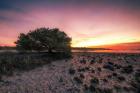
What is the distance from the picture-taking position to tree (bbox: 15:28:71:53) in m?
26.8

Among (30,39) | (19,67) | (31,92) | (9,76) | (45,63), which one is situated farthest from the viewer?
(30,39)

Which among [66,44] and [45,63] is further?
[66,44]

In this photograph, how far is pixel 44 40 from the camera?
2694 centimetres

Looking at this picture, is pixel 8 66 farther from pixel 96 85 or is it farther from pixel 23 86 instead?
pixel 96 85

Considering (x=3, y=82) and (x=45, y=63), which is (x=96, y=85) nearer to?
(x=3, y=82)

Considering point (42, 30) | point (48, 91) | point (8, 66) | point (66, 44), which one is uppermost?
point (42, 30)

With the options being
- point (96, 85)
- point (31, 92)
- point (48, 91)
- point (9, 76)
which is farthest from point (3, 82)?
point (96, 85)

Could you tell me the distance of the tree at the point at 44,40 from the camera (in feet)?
88.1

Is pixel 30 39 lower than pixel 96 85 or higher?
higher

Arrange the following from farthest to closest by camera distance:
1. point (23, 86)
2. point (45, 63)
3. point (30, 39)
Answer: point (30, 39) < point (45, 63) < point (23, 86)

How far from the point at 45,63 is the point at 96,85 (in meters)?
10.2

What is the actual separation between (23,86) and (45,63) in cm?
899

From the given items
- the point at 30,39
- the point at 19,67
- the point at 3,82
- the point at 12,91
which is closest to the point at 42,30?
the point at 30,39

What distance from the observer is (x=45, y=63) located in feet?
69.8
